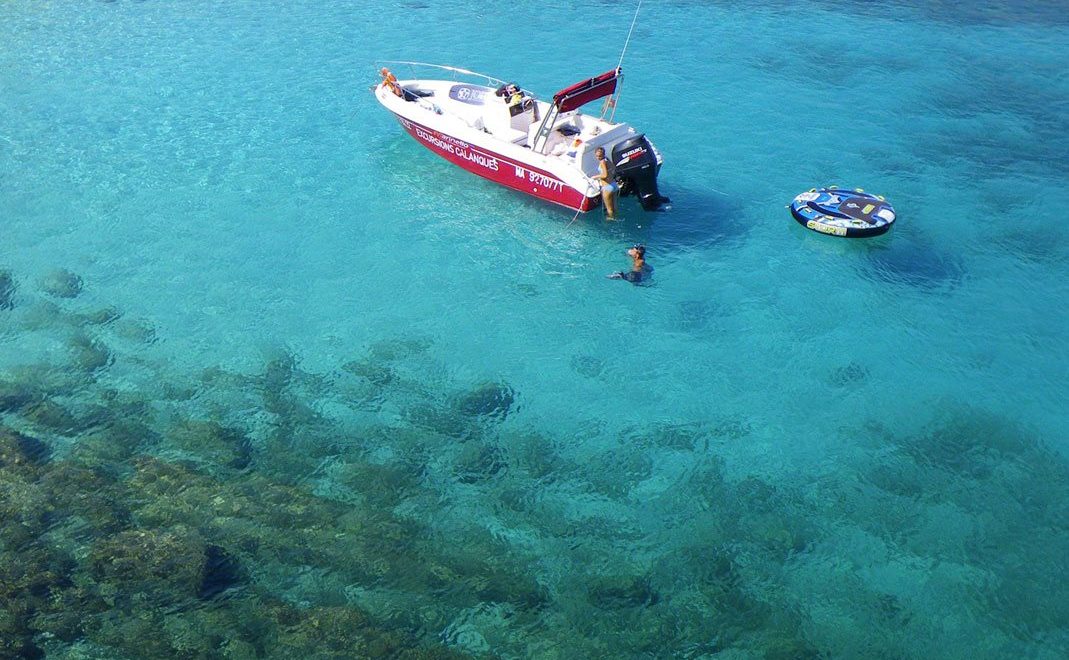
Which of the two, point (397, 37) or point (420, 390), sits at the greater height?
point (397, 37)

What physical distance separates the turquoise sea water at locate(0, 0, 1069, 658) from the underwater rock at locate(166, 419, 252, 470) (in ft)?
0.18

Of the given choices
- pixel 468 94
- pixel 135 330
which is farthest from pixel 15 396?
pixel 468 94

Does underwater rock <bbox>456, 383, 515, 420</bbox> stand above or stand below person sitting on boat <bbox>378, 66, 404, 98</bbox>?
below

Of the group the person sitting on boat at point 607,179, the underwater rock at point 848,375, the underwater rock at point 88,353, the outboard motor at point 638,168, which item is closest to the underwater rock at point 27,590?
the underwater rock at point 88,353

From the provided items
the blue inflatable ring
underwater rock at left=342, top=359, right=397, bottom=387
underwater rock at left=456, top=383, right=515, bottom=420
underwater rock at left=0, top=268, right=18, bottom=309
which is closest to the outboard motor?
the blue inflatable ring

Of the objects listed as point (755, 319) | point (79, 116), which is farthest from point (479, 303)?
point (79, 116)

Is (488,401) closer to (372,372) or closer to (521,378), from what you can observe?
(521,378)

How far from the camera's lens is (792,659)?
11.7m

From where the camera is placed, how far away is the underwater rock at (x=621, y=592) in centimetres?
1241

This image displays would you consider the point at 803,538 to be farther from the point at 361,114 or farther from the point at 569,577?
the point at 361,114

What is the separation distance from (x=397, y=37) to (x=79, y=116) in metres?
10.8

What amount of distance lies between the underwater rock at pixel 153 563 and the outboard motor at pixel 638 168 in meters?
12.0

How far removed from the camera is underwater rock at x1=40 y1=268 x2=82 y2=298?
18406 millimetres

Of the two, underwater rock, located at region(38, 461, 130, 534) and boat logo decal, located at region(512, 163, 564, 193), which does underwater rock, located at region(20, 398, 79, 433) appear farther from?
boat logo decal, located at region(512, 163, 564, 193)
